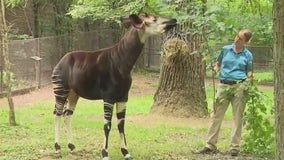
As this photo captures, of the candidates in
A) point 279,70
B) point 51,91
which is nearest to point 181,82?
point 279,70

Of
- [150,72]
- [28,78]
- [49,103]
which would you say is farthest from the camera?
[150,72]

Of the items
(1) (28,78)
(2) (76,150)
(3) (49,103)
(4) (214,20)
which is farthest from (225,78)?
(1) (28,78)

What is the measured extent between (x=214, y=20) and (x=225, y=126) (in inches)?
177

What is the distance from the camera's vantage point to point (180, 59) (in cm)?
1172

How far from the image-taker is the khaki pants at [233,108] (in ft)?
25.8

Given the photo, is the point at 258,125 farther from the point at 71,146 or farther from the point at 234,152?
the point at 71,146

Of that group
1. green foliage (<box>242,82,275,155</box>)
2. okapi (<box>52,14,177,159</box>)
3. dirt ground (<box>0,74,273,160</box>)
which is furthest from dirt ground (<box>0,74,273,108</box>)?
green foliage (<box>242,82,275,155</box>)

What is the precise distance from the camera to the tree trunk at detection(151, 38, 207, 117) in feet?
38.3

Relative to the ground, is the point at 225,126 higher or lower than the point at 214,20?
lower

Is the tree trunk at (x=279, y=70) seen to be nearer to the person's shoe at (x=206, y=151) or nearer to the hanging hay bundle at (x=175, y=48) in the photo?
the person's shoe at (x=206, y=151)

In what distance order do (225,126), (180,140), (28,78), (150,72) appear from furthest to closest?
(150,72)
(28,78)
(225,126)
(180,140)

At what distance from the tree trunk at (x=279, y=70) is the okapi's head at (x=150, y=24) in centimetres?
293

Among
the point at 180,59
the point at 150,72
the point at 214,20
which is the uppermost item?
the point at 214,20

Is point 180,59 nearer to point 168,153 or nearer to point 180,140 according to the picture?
point 180,140
